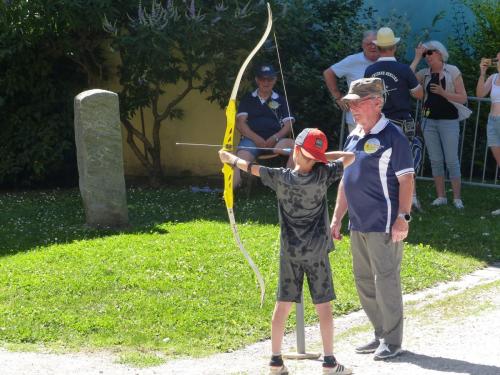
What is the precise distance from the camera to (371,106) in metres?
6.15

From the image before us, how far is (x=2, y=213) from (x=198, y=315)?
478 cm

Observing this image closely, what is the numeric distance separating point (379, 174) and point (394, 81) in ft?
12.3

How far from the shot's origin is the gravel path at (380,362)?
19.9 ft

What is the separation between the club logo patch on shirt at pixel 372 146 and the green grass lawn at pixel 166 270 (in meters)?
1.59

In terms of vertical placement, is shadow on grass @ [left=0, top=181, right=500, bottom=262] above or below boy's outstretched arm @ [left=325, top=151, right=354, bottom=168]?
below

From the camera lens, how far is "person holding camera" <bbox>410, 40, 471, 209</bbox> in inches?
422

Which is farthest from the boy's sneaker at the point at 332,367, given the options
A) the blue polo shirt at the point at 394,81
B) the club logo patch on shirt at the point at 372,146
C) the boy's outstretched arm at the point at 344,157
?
the blue polo shirt at the point at 394,81

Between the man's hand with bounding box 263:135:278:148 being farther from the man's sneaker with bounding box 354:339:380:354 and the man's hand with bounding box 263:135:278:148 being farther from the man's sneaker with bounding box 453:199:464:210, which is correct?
the man's sneaker with bounding box 354:339:380:354

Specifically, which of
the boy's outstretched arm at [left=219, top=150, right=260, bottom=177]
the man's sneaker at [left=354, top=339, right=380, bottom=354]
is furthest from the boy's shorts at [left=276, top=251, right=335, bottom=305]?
the man's sneaker at [left=354, top=339, right=380, bottom=354]

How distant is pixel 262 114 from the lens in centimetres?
1122

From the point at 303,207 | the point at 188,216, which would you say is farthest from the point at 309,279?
the point at 188,216

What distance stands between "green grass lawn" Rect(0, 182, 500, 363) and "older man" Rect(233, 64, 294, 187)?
716 millimetres

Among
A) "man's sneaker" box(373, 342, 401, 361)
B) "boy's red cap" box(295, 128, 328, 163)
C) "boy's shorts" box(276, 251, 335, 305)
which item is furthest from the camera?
"man's sneaker" box(373, 342, 401, 361)

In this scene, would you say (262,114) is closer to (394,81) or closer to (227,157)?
(394,81)
